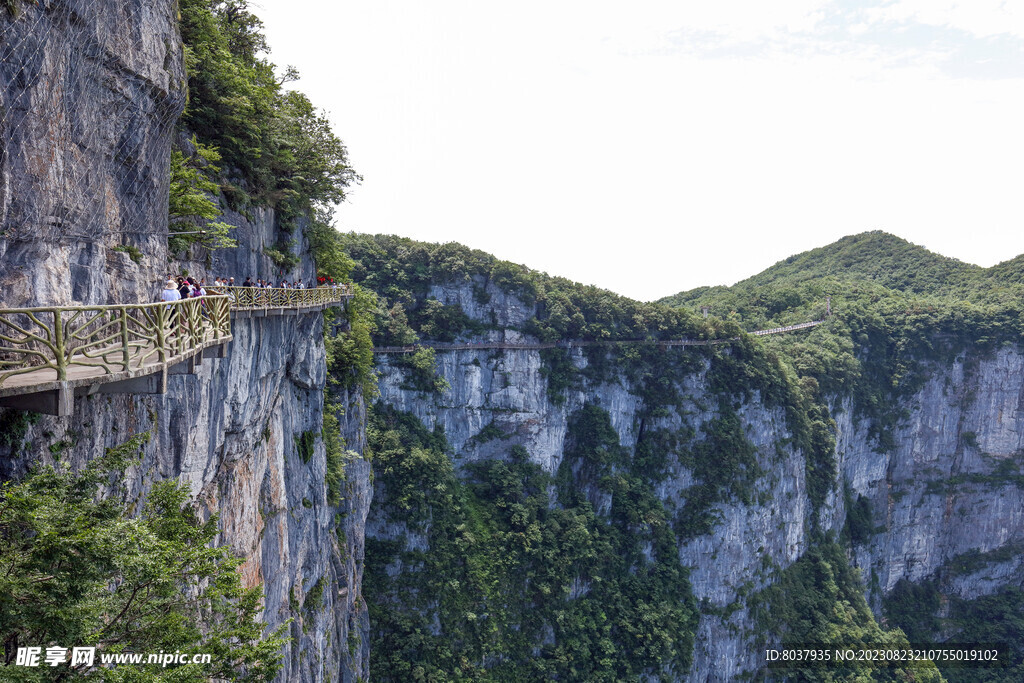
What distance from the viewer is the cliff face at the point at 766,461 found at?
46062mm

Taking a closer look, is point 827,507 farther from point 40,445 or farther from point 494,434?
point 40,445

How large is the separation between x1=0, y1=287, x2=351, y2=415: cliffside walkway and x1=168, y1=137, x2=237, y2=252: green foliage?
307cm

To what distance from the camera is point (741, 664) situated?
153 ft

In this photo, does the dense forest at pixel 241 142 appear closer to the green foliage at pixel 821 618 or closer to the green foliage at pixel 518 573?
the green foliage at pixel 518 573

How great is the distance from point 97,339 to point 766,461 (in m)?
52.1

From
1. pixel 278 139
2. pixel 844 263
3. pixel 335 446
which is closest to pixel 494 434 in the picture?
pixel 335 446

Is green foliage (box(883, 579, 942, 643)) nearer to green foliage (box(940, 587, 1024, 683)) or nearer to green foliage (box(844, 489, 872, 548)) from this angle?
green foliage (box(940, 587, 1024, 683))

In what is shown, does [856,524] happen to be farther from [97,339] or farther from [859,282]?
[97,339]

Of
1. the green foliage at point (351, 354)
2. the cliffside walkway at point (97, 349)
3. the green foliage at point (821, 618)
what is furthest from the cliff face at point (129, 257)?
the green foliage at point (821, 618)

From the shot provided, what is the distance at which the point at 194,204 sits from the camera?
43.0ft

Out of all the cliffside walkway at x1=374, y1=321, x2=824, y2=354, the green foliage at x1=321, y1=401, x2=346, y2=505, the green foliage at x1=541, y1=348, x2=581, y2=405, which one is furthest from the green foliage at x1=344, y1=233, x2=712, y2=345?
the green foliage at x1=321, y1=401, x2=346, y2=505

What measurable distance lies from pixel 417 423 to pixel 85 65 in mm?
35932

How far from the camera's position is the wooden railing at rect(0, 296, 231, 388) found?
19.6ft

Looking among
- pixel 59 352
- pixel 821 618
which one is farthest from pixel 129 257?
pixel 821 618
